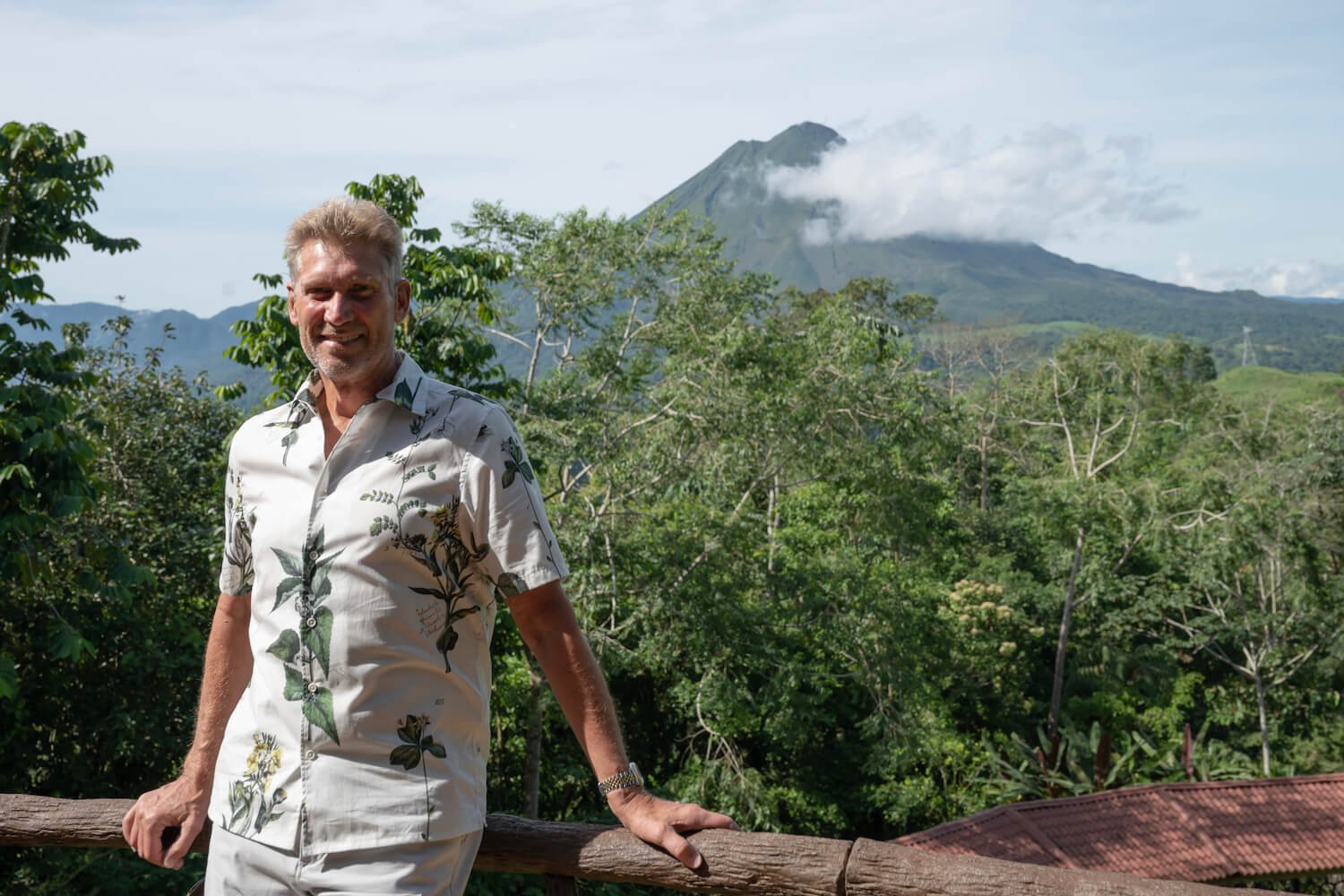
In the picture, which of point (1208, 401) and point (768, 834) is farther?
point (1208, 401)

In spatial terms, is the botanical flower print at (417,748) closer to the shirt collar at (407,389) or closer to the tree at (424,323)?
the shirt collar at (407,389)

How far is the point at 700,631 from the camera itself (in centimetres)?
1035

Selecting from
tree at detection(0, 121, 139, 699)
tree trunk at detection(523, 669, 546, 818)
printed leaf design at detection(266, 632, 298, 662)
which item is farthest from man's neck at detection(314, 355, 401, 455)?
tree trunk at detection(523, 669, 546, 818)

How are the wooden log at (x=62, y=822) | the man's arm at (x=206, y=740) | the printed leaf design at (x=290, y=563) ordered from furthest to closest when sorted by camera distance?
the wooden log at (x=62, y=822), the man's arm at (x=206, y=740), the printed leaf design at (x=290, y=563)

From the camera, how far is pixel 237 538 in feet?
A: 5.70

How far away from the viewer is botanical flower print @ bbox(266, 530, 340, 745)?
4.93 feet

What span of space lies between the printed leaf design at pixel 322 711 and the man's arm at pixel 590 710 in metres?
0.26

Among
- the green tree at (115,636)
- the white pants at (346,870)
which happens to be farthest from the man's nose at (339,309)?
the green tree at (115,636)

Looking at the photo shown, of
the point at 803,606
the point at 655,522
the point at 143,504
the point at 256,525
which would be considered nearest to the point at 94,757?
the point at 143,504

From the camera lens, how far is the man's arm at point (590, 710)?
5.17 ft

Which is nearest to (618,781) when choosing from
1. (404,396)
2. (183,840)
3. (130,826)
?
(404,396)

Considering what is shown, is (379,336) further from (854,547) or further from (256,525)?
(854,547)

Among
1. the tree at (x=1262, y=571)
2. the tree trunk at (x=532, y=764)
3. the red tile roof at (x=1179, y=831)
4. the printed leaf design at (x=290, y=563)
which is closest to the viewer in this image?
the printed leaf design at (x=290, y=563)

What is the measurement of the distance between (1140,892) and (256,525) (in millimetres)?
1249
